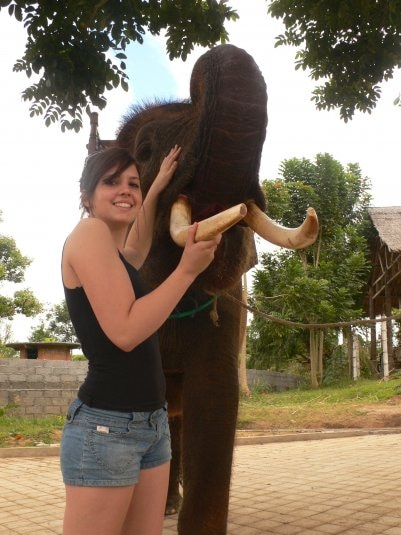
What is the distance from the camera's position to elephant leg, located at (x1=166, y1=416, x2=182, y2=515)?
161 inches

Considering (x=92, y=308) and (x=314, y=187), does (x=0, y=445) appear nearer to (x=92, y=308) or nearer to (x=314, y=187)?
(x=92, y=308)

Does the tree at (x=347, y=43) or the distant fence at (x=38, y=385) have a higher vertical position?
the tree at (x=347, y=43)

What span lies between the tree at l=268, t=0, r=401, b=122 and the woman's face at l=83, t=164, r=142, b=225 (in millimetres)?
2817

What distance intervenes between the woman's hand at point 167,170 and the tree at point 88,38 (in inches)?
46.7

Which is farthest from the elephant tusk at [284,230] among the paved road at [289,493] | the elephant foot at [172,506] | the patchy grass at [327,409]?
the patchy grass at [327,409]

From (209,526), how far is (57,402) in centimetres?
912

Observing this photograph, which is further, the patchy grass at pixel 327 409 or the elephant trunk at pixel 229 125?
the patchy grass at pixel 327 409

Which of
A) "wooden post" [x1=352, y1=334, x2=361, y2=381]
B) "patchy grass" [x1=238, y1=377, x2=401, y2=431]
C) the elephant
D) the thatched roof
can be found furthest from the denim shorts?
"wooden post" [x1=352, y1=334, x2=361, y2=381]

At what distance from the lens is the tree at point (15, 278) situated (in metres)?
21.6

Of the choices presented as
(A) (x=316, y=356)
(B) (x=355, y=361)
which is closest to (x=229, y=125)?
(B) (x=355, y=361)

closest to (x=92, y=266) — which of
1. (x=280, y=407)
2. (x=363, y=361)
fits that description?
(x=280, y=407)

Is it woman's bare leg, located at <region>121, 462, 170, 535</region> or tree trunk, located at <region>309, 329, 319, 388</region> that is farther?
tree trunk, located at <region>309, 329, 319, 388</region>

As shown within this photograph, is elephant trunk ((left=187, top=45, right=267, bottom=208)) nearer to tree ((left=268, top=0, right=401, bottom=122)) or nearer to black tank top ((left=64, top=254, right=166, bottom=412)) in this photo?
black tank top ((left=64, top=254, right=166, bottom=412))

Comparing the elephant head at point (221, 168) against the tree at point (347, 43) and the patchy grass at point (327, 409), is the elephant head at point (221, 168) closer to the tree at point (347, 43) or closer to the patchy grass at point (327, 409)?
the tree at point (347, 43)
